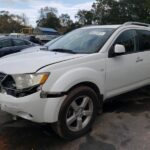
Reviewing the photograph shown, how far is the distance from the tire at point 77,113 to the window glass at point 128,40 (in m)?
1.26

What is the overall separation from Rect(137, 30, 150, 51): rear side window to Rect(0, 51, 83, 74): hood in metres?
1.72

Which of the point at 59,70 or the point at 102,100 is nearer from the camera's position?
the point at 59,70

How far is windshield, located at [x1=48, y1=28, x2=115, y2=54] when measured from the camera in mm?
5027

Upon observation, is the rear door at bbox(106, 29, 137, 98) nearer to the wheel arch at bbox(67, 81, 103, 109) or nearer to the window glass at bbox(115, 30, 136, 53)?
the window glass at bbox(115, 30, 136, 53)

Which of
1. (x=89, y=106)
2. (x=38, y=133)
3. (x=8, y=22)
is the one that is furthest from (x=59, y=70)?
(x=8, y=22)

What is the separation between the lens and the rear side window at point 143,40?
5876mm

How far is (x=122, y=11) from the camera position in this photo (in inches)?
2456

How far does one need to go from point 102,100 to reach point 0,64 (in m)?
1.74

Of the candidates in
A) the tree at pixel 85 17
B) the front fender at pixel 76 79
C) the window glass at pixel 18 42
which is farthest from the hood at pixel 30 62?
the tree at pixel 85 17

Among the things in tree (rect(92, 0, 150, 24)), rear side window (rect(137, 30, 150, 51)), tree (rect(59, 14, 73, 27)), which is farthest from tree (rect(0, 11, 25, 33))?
rear side window (rect(137, 30, 150, 51))

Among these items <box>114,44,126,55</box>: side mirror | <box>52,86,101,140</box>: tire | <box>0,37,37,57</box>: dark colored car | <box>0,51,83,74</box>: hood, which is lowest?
<box>52,86,101,140</box>: tire

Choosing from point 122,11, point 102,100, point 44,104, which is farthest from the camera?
point 122,11

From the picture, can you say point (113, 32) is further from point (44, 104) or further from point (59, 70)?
point (44, 104)

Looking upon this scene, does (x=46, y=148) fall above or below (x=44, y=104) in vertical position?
below
